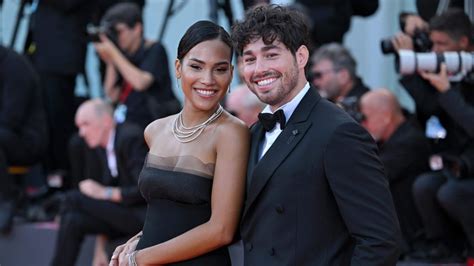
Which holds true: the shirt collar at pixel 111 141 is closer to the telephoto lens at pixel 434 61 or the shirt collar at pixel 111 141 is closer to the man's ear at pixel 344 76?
the man's ear at pixel 344 76

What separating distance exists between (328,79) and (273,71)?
3.53 meters

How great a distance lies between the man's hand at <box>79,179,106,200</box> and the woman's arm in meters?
2.97

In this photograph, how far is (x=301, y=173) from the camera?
2.72 metres

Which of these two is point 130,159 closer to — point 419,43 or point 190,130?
point 419,43

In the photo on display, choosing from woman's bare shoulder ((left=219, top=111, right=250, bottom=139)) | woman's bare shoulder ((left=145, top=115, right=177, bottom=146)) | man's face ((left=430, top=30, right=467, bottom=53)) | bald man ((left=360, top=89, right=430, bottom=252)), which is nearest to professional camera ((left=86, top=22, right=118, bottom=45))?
bald man ((left=360, top=89, right=430, bottom=252))

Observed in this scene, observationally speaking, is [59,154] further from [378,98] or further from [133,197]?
[378,98]

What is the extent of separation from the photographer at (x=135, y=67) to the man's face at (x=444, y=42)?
1.63m

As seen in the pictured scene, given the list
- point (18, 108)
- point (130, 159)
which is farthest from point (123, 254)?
point (18, 108)

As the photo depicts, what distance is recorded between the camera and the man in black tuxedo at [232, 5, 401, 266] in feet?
8.72

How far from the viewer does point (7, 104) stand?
22.1ft

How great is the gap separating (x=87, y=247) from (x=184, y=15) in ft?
9.55

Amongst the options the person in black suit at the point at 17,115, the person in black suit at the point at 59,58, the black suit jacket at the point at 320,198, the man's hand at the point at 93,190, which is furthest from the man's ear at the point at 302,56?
the person in black suit at the point at 59,58

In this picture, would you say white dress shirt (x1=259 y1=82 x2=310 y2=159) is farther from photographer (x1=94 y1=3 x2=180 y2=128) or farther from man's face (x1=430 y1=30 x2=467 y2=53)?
photographer (x1=94 y1=3 x2=180 y2=128)

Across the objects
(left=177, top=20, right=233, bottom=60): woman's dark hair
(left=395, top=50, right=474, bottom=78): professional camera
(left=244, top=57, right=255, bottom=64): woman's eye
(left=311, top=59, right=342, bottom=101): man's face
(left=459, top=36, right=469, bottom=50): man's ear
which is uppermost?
(left=177, top=20, right=233, bottom=60): woman's dark hair
